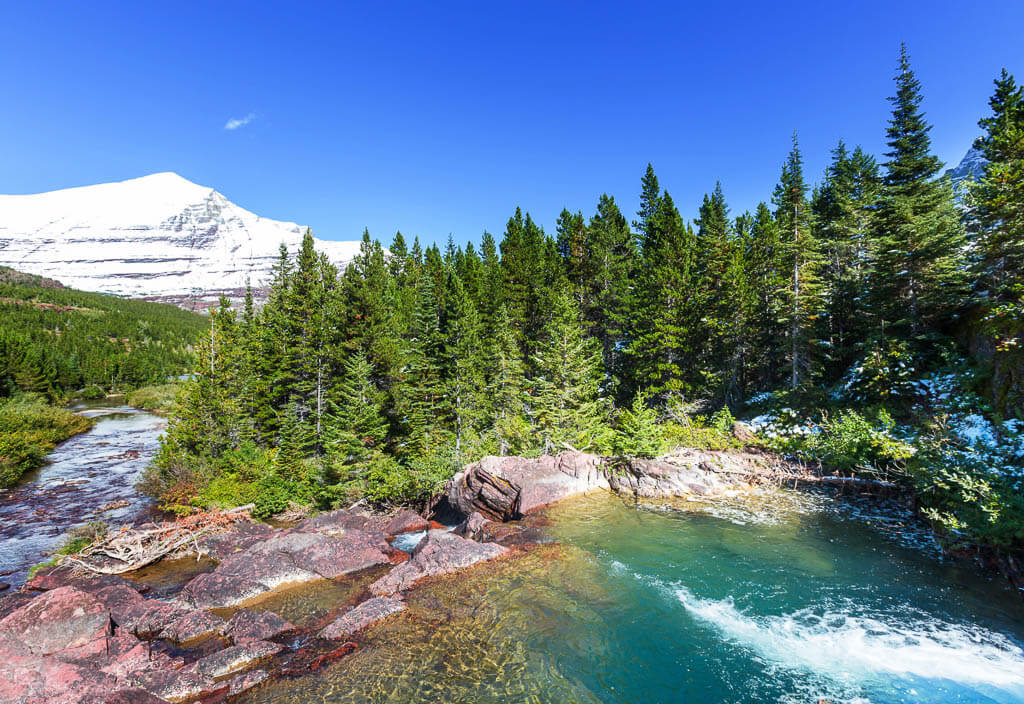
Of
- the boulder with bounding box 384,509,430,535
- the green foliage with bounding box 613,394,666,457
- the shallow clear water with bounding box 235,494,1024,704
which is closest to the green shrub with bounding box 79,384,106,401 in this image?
the boulder with bounding box 384,509,430,535

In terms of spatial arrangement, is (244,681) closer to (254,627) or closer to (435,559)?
(254,627)

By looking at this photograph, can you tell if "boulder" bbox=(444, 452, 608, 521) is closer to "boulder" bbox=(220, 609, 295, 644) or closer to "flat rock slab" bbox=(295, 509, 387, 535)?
"flat rock slab" bbox=(295, 509, 387, 535)

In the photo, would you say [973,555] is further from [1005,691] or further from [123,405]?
[123,405]

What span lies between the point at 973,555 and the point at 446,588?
1703cm

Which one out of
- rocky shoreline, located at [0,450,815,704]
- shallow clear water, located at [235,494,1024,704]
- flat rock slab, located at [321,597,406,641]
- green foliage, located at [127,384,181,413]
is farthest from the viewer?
green foliage, located at [127,384,181,413]

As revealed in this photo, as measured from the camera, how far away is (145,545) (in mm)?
17828

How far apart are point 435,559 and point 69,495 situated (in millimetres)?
27243

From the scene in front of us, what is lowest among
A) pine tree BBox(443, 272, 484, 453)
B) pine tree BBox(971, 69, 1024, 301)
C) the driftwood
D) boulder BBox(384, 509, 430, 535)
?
boulder BBox(384, 509, 430, 535)

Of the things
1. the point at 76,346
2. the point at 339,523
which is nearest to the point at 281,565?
the point at 339,523

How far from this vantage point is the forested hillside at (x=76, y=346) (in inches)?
2293

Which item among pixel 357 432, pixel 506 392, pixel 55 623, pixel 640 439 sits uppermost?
pixel 506 392

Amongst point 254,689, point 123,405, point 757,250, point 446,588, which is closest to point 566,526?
point 446,588

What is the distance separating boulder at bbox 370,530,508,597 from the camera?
13.7 m

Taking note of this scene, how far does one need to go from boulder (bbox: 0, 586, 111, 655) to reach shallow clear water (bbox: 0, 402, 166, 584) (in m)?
7.03
